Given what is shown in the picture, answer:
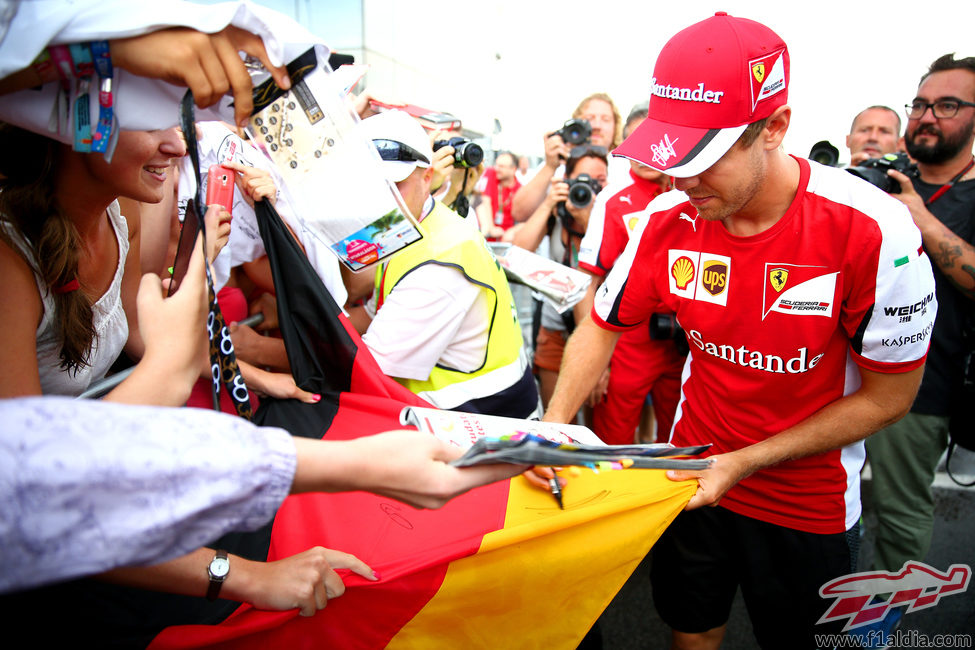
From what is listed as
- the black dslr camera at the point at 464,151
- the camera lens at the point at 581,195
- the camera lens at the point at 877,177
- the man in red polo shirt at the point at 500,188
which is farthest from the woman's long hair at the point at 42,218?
the man in red polo shirt at the point at 500,188

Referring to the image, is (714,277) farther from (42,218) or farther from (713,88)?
(42,218)

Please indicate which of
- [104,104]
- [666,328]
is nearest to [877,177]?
[666,328]

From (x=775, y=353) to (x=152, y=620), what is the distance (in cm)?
184

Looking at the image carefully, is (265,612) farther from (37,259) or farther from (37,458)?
(37,259)

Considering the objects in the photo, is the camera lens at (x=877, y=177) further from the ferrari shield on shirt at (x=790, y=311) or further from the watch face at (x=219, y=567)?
the watch face at (x=219, y=567)

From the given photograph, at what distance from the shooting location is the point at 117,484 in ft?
2.76

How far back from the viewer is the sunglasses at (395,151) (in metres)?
2.42

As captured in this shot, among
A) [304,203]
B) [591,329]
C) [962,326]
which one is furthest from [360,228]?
[962,326]

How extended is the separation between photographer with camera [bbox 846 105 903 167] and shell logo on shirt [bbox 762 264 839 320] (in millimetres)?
2915

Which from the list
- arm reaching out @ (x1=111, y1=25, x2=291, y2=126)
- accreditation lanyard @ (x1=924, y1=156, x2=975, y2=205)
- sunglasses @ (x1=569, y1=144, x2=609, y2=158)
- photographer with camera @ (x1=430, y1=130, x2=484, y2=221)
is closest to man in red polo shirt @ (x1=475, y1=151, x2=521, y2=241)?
sunglasses @ (x1=569, y1=144, x2=609, y2=158)

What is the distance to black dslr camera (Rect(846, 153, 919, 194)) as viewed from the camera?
2693 millimetres

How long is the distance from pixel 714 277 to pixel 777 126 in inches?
19.3

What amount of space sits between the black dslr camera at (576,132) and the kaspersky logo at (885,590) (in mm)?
3170

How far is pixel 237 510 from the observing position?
917 millimetres
